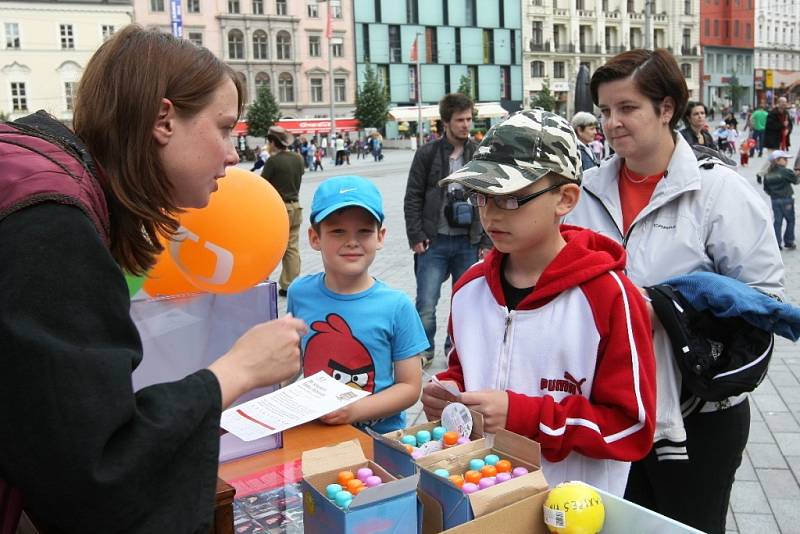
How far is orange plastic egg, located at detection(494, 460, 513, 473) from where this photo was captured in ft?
4.75

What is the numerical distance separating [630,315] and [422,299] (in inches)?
163

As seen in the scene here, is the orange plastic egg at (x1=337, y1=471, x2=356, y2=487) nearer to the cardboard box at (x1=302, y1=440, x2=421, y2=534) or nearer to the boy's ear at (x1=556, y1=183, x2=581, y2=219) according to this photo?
the cardboard box at (x1=302, y1=440, x2=421, y2=534)

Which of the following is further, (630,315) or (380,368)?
(380,368)

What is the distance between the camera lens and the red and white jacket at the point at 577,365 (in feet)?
5.90

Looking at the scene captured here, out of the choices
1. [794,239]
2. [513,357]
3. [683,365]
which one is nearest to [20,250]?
[513,357]

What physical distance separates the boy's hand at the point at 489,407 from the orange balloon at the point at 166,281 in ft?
3.09

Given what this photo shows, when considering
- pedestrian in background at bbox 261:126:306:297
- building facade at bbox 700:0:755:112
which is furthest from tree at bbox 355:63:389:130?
pedestrian in background at bbox 261:126:306:297

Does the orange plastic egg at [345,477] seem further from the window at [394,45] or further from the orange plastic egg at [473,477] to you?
the window at [394,45]

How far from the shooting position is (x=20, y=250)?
3.44 feet

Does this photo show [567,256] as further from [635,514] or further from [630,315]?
[635,514]

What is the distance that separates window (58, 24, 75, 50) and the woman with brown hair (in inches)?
2292

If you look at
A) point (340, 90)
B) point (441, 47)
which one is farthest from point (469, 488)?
point (441, 47)

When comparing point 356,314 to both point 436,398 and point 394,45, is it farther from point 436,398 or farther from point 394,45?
point 394,45

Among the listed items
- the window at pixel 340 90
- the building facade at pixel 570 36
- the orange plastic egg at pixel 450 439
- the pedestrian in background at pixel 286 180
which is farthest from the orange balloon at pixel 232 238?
the building facade at pixel 570 36
